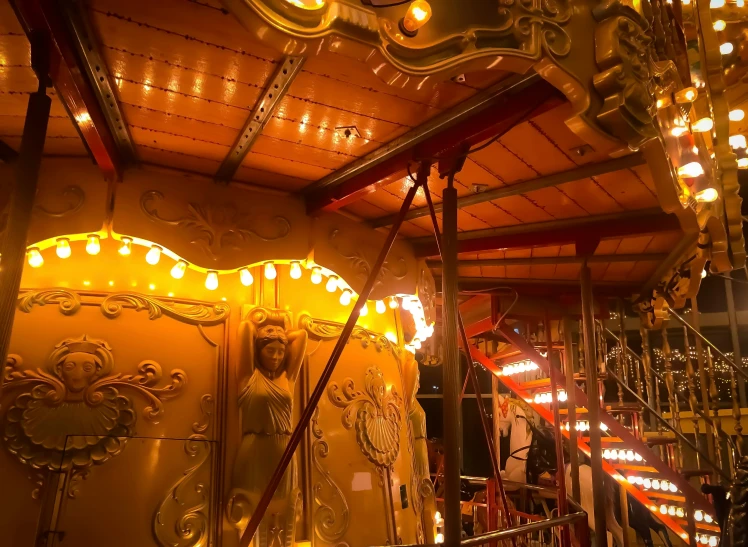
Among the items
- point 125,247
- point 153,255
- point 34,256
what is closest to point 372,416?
point 153,255

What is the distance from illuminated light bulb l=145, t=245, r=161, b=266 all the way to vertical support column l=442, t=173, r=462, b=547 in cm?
189

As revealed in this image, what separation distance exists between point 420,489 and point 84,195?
335 centimetres

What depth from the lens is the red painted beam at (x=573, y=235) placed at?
165 inches

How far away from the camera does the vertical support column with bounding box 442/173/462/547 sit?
270cm

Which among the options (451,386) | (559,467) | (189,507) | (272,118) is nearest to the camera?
(451,386)

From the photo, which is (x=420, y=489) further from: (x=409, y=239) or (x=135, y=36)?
(x=135, y=36)

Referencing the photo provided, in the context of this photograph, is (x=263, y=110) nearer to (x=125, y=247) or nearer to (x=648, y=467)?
(x=125, y=247)

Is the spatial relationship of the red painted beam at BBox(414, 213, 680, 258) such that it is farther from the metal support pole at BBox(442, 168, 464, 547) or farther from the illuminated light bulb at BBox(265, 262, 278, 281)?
the metal support pole at BBox(442, 168, 464, 547)

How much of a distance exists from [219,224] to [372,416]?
70.1 inches

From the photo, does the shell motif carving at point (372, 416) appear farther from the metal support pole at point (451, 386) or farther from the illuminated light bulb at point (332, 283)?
the metal support pole at point (451, 386)

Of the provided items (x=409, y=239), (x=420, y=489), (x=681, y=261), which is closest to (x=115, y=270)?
(x=409, y=239)

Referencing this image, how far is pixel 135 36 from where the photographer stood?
2301 millimetres

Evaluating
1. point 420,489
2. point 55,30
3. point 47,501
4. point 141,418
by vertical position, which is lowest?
point 420,489

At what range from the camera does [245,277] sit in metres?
3.96
